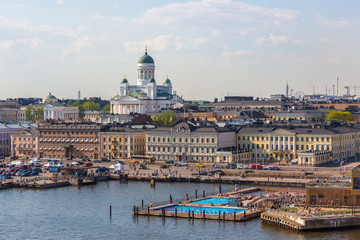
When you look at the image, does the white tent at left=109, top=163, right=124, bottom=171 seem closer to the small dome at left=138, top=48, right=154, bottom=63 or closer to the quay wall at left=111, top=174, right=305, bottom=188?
the quay wall at left=111, top=174, right=305, bottom=188

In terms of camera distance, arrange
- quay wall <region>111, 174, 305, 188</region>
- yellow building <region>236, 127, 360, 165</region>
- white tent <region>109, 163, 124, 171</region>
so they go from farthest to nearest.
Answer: yellow building <region>236, 127, 360, 165</region> < white tent <region>109, 163, 124, 171</region> < quay wall <region>111, 174, 305, 188</region>

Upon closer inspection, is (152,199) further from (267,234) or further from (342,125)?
(342,125)

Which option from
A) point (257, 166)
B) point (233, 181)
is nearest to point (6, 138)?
point (257, 166)

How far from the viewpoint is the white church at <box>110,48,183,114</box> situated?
17662cm

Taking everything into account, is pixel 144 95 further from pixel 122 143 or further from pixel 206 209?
pixel 206 209

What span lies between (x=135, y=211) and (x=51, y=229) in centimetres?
752

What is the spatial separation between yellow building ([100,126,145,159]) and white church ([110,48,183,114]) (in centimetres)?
6303

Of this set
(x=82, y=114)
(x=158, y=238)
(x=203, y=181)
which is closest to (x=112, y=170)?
(x=203, y=181)

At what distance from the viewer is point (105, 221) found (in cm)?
6275

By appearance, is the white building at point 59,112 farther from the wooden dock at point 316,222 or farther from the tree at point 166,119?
the wooden dock at point 316,222

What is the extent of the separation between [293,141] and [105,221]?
4127 centimetres

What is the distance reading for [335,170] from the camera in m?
87.0

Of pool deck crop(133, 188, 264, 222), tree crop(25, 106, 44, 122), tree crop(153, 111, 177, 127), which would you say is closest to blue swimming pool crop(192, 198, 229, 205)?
pool deck crop(133, 188, 264, 222)

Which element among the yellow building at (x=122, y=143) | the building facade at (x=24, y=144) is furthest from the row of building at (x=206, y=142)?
the building facade at (x=24, y=144)
